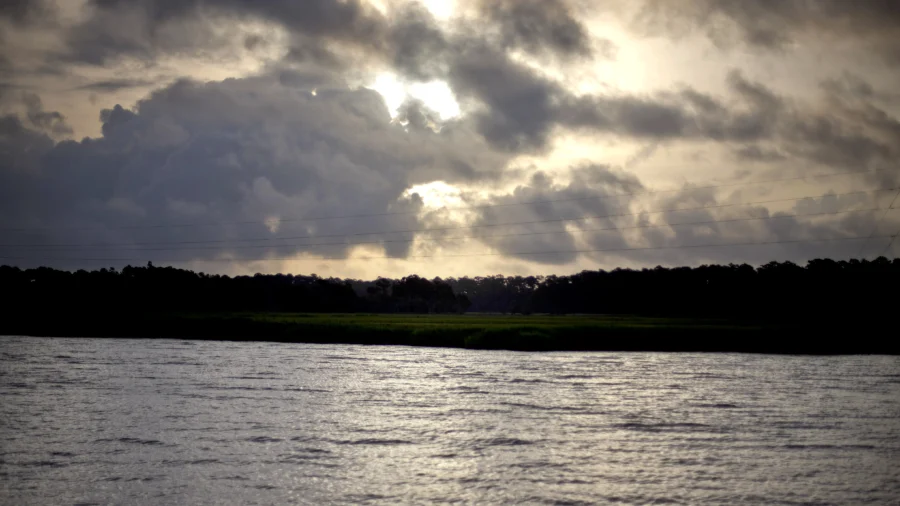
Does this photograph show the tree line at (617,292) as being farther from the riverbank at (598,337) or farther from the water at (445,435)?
the water at (445,435)

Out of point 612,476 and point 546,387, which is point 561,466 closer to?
point 612,476

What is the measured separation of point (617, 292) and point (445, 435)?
145m

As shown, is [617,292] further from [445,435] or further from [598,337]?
[445,435]

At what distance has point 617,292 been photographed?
6796 inches

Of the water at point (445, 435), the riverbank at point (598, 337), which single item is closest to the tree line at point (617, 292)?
the riverbank at point (598, 337)

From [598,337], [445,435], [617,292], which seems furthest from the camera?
[617,292]

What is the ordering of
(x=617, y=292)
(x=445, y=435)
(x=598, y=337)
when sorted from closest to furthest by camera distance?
(x=445, y=435) → (x=598, y=337) → (x=617, y=292)

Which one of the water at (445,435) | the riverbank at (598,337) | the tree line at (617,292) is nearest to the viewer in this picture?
the water at (445,435)

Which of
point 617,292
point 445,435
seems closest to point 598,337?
point 445,435

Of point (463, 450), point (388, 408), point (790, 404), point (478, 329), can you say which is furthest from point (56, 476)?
point (478, 329)

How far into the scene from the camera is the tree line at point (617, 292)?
Answer: 113 metres

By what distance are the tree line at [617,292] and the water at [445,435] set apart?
56744 mm

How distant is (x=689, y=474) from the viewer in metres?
25.3

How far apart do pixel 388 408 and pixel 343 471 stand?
15077mm
